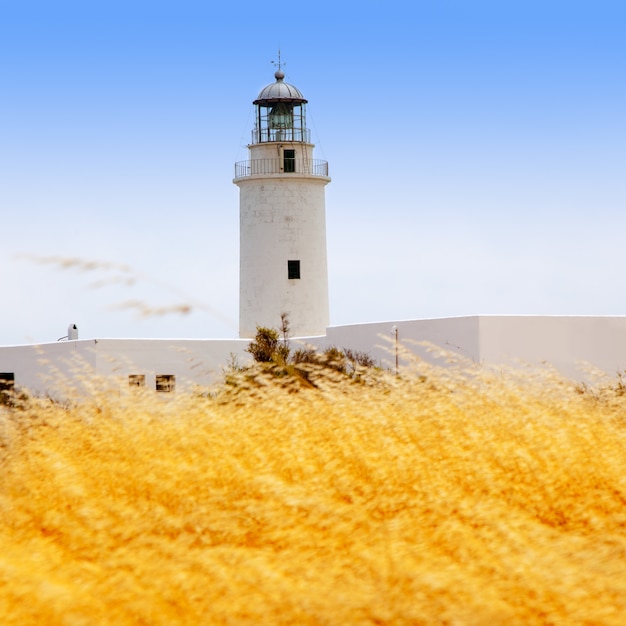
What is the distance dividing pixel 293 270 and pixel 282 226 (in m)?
1.46

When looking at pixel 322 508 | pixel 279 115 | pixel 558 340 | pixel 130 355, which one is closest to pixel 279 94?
pixel 279 115

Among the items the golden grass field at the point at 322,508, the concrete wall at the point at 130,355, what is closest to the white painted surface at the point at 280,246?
the concrete wall at the point at 130,355

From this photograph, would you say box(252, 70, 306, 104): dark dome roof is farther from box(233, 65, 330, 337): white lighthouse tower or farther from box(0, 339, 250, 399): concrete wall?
box(0, 339, 250, 399): concrete wall

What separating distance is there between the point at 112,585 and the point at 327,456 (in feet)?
5.93

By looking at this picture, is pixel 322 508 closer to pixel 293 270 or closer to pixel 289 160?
pixel 293 270

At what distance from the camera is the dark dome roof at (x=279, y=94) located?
31891 millimetres

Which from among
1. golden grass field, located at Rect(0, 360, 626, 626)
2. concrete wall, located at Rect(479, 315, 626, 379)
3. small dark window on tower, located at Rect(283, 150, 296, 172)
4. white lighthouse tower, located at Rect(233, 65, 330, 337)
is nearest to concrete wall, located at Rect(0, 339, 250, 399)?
white lighthouse tower, located at Rect(233, 65, 330, 337)

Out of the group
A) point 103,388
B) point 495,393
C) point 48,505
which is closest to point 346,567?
point 48,505

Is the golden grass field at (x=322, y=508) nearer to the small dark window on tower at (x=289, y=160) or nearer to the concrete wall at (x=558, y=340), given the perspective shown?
the concrete wall at (x=558, y=340)

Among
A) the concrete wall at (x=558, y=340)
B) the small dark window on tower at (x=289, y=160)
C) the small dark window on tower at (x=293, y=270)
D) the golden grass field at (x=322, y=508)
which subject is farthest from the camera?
the small dark window on tower at (x=289, y=160)

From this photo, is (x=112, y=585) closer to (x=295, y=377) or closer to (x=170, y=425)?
(x=170, y=425)

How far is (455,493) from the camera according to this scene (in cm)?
539

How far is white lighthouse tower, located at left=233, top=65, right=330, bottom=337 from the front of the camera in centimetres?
3108

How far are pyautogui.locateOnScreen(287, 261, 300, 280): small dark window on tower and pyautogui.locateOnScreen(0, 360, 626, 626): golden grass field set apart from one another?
23501 millimetres
